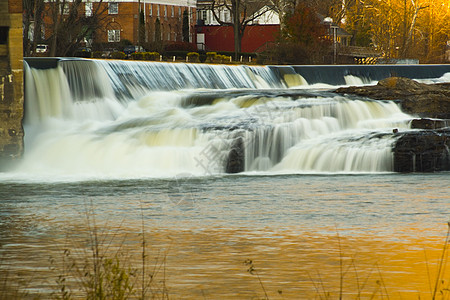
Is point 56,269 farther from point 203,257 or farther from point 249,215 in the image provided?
point 249,215

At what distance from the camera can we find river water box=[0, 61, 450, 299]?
10383 millimetres

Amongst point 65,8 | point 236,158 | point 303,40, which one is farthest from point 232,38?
point 236,158

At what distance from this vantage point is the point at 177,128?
25953 mm

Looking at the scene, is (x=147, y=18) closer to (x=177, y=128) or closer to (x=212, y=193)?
(x=177, y=128)

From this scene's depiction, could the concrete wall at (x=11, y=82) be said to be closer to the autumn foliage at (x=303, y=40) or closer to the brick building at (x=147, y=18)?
the autumn foliage at (x=303, y=40)

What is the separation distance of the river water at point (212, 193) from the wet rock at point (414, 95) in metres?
0.87

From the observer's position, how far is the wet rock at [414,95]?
29.5m

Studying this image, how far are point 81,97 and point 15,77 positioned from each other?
3.26 metres

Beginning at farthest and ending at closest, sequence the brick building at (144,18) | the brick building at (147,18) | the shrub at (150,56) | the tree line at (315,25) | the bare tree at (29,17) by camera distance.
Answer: the brick building at (147,18) → the brick building at (144,18) → the shrub at (150,56) → the tree line at (315,25) → the bare tree at (29,17)

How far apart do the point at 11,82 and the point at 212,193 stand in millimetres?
9756

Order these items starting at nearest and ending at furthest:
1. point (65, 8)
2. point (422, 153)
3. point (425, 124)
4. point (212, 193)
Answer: point (212, 193) < point (422, 153) < point (425, 124) < point (65, 8)

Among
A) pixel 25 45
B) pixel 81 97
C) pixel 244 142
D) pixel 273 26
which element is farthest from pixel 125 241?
pixel 273 26

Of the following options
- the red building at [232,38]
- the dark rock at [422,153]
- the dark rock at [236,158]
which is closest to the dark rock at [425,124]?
the dark rock at [422,153]

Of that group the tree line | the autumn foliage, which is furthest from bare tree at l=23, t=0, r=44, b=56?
the autumn foliage
